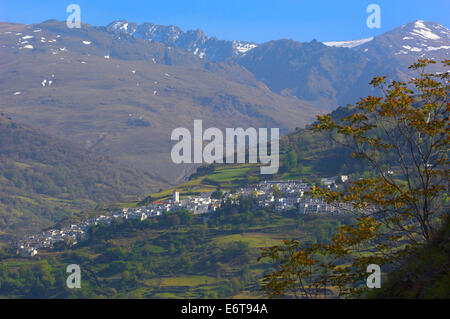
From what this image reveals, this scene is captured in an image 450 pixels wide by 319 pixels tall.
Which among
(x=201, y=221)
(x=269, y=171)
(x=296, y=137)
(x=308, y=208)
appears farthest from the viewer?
(x=296, y=137)

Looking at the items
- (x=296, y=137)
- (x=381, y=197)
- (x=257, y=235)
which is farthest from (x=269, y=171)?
(x=381, y=197)

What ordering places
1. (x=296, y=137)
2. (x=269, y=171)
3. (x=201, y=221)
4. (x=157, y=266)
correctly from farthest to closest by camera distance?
(x=296, y=137) < (x=269, y=171) < (x=201, y=221) < (x=157, y=266)

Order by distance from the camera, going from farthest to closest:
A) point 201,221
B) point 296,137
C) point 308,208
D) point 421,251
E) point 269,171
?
point 296,137 < point 269,171 < point 201,221 < point 308,208 < point 421,251

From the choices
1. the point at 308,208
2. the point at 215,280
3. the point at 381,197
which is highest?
the point at 381,197

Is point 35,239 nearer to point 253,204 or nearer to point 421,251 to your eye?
point 253,204
